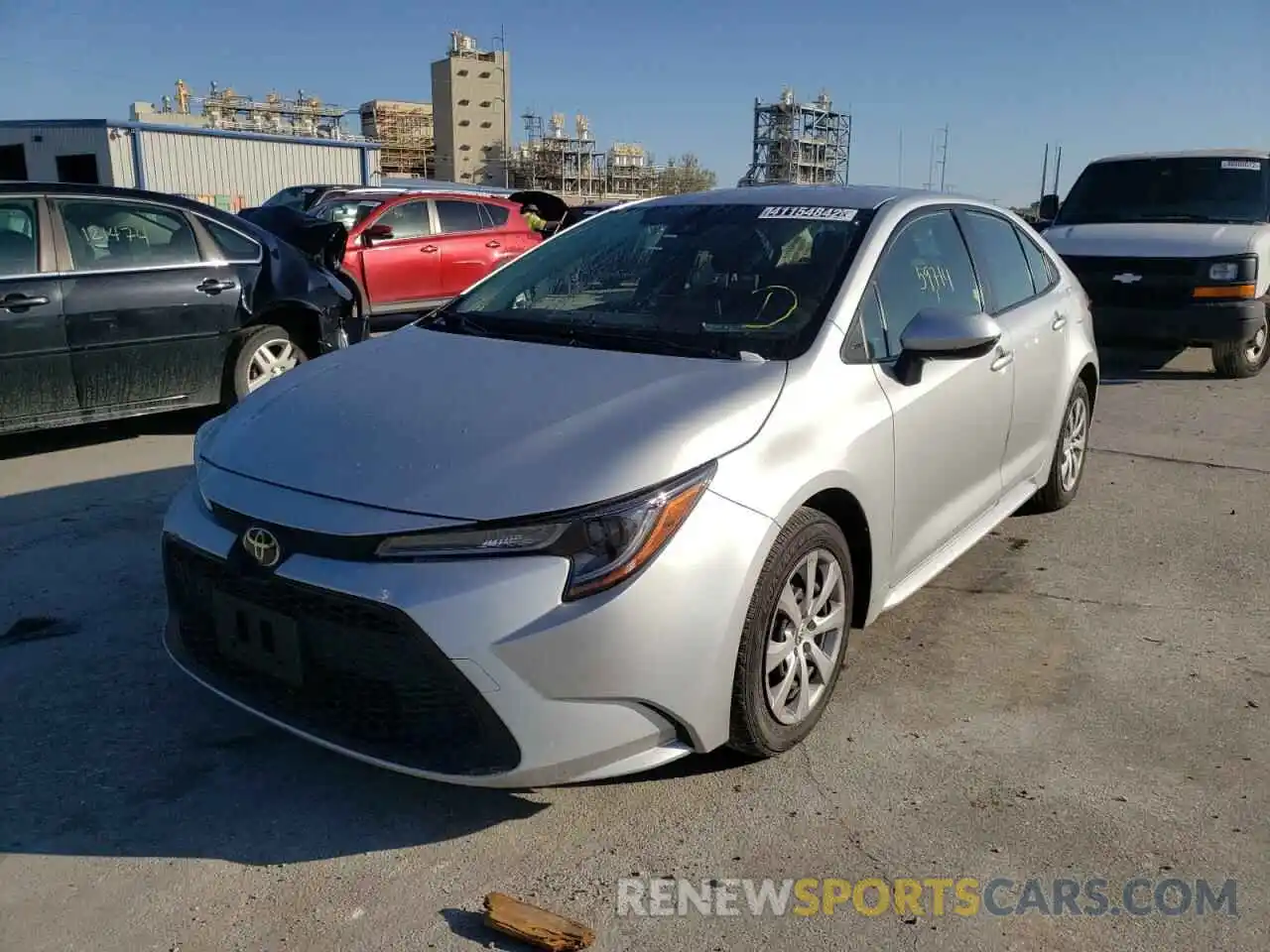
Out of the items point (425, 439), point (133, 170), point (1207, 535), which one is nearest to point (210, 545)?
point (425, 439)

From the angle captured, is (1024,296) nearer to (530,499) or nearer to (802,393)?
(802,393)

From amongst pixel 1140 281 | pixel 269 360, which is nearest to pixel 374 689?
pixel 269 360

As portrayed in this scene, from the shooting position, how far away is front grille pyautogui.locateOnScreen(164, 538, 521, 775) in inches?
94.0

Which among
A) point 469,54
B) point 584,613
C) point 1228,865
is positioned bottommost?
point 1228,865

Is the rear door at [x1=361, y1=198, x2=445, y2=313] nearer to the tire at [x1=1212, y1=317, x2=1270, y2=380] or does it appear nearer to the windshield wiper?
the tire at [x1=1212, y1=317, x2=1270, y2=380]

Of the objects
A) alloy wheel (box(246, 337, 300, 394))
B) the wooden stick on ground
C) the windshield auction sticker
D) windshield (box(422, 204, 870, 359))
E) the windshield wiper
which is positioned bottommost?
the wooden stick on ground

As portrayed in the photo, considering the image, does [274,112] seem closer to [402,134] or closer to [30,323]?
[402,134]

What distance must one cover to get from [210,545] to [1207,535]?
4492mm

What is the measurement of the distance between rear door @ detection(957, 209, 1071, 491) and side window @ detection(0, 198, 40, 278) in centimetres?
487

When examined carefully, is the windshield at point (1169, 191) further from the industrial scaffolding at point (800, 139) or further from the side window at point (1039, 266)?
the industrial scaffolding at point (800, 139)

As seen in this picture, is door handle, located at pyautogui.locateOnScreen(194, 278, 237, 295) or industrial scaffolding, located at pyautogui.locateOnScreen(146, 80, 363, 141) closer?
door handle, located at pyautogui.locateOnScreen(194, 278, 237, 295)

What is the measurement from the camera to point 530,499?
7.98 feet

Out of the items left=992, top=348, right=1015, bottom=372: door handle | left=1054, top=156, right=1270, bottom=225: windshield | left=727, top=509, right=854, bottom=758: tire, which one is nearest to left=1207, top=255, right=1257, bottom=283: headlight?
left=1054, top=156, right=1270, bottom=225: windshield

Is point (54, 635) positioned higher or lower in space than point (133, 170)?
lower
